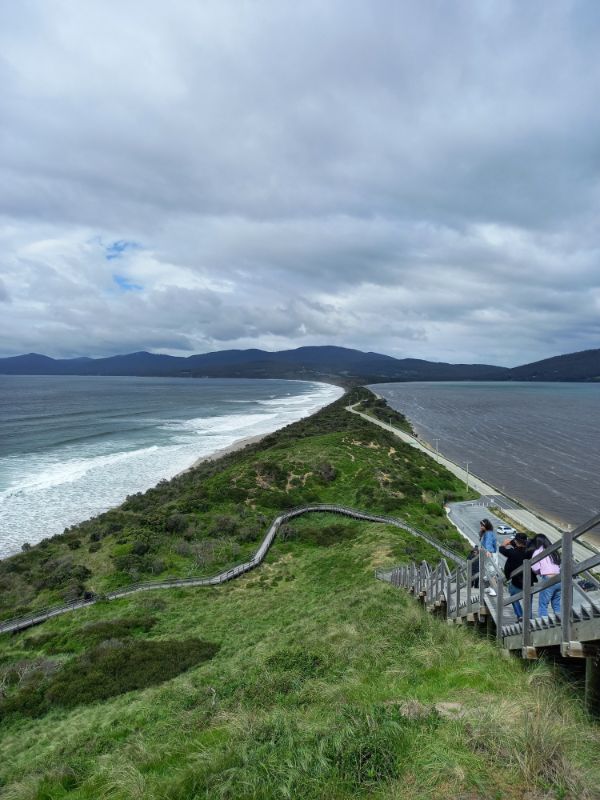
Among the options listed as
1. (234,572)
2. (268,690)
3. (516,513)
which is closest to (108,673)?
(268,690)

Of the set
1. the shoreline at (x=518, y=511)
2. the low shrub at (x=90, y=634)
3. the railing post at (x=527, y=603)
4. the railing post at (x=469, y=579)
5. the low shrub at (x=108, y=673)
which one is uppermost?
the railing post at (x=527, y=603)

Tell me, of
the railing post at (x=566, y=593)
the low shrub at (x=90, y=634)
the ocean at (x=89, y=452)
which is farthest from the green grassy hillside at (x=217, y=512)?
the railing post at (x=566, y=593)

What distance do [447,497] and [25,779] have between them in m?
43.0

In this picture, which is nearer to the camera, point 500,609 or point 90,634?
point 500,609

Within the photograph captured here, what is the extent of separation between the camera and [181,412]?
124062 millimetres

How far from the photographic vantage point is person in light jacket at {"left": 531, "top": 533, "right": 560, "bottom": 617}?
670 cm

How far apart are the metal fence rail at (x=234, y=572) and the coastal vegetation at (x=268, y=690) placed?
2.60ft

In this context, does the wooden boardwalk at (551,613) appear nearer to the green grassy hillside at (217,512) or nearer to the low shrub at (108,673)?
the low shrub at (108,673)

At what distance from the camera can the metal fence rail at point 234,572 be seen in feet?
71.0

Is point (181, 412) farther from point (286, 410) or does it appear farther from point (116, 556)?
point (116, 556)

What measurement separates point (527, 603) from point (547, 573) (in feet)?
2.95

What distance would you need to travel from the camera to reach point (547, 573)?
24.1 feet

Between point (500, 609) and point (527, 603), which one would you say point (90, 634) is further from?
point (527, 603)

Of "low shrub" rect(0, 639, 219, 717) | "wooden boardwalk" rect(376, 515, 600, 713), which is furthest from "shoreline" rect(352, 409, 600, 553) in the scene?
"low shrub" rect(0, 639, 219, 717)
